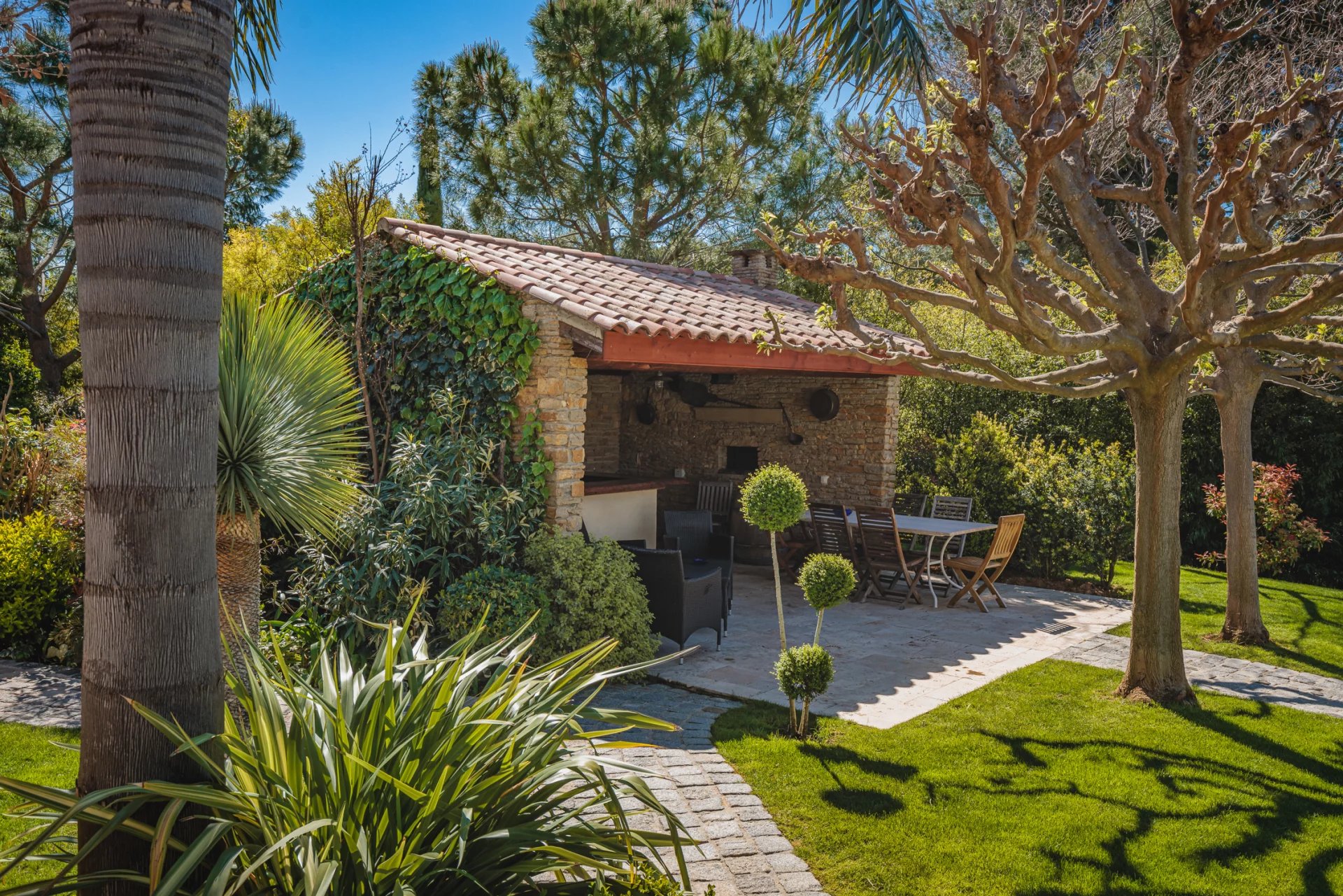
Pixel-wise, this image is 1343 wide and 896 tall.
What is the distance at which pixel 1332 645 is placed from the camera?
7.78 m

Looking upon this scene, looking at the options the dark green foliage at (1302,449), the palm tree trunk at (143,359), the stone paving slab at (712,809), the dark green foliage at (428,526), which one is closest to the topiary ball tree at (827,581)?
the stone paving slab at (712,809)

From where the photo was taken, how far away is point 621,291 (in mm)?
8086

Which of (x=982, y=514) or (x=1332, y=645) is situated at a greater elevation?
(x=982, y=514)

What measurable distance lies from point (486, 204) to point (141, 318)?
14.3m

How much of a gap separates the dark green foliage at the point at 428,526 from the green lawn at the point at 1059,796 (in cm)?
222

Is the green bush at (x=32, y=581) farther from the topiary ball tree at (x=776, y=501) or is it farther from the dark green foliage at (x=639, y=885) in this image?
the dark green foliage at (x=639, y=885)

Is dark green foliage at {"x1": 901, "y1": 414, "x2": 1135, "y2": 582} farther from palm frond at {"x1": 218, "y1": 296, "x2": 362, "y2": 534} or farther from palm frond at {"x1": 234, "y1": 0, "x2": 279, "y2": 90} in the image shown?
palm frond at {"x1": 234, "y1": 0, "x2": 279, "y2": 90}

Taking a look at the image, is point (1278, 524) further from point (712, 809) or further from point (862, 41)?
point (712, 809)

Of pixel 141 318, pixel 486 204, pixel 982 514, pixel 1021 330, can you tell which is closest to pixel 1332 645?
pixel 982 514

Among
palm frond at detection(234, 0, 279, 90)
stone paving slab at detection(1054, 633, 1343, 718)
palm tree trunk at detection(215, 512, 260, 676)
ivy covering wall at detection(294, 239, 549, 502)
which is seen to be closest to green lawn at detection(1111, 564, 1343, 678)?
stone paving slab at detection(1054, 633, 1343, 718)

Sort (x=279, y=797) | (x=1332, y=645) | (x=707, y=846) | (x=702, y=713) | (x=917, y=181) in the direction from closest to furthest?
(x=279, y=797) < (x=707, y=846) < (x=917, y=181) < (x=702, y=713) < (x=1332, y=645)

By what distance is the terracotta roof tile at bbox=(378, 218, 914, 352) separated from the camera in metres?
6.69

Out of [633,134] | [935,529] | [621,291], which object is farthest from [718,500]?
[633,134]

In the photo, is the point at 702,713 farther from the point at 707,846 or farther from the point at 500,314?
the point at 500,314
